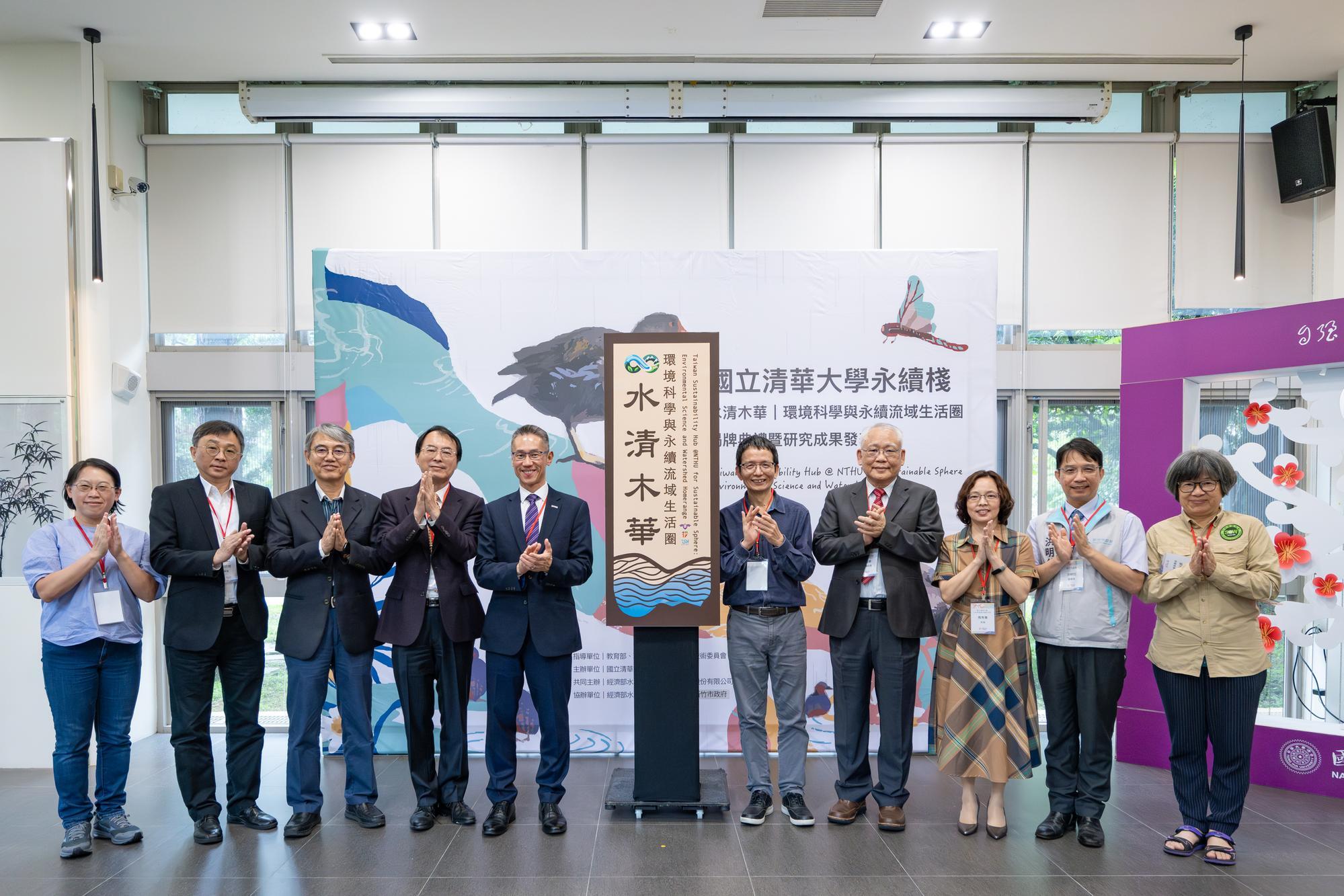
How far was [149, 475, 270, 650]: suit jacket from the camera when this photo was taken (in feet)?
11.5

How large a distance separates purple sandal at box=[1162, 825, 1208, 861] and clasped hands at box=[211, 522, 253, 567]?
403cm

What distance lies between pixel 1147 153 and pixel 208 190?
20.2 ft

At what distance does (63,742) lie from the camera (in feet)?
11.4

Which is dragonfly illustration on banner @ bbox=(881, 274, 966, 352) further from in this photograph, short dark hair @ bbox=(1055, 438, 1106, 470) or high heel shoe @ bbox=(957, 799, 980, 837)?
high heel shoe @ bbox=(957, 799, 980, 837)

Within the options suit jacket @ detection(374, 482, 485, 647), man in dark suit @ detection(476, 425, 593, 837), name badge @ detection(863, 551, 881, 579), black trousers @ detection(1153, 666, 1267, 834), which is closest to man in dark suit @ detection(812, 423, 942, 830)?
name badge @ detection(863, 551, 881, 579)

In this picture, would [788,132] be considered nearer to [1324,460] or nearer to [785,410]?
[785,410]

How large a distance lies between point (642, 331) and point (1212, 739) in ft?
10.8

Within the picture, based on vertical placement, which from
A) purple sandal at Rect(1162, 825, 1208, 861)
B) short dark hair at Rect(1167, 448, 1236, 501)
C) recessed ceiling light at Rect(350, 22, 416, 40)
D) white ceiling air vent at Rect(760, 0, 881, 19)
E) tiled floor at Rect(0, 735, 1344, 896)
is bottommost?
tiled floor at Rect(0, 735, 1344, 896)

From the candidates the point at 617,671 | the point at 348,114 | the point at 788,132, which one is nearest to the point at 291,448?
the point at 348,114

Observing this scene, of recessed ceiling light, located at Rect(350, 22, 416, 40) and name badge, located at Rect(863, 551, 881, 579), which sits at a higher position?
recessed ceiling light, located at Rect(350, 22, 416, 40)

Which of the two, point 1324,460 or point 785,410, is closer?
point 1324,460

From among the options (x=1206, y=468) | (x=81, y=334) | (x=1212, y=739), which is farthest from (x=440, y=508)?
(x=1212, y=739)

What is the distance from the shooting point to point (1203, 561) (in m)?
3.29

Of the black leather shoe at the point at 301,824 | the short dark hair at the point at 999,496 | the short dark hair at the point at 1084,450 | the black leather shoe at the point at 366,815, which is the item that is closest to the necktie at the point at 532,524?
the black leather shoe at the point at 366,815
